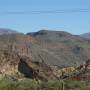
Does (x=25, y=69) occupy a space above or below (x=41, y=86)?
above

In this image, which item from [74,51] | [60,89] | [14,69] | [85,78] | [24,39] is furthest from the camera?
[74,51]

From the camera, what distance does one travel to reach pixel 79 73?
59688 mm

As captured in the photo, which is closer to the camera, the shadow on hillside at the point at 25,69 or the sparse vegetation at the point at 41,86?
the sparse vegetation at the point at 41,86

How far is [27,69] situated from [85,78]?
1142 cm

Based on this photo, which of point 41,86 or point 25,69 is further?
point 25,69

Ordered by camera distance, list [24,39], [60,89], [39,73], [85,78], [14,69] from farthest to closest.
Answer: [24,39] < [14,69] < [39,73] < [85,78] < [60,89]

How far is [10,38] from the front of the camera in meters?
189

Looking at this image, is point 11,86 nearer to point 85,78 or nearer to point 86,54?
point 85,78

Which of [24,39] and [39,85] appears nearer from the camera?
[39,85]

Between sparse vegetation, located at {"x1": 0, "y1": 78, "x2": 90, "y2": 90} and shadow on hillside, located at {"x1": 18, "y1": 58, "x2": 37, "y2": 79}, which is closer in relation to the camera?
sparse vegetation, located at {"x1": 0, "y1": 78, "x2": 90, "y2": 90}

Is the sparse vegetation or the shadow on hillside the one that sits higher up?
the shadow on hillside

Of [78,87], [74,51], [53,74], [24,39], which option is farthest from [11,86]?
[74,51]

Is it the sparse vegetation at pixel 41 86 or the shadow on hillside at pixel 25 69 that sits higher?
the shadow on hillside at pixel 25 69

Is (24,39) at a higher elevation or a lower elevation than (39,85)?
higher
